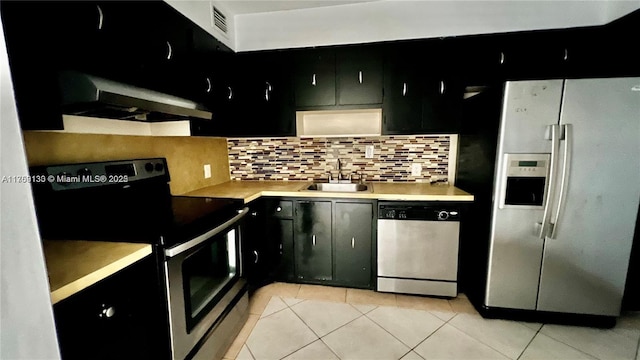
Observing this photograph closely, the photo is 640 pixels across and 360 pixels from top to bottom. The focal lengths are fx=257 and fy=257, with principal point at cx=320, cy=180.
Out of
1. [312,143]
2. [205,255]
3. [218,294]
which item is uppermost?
[312,143]

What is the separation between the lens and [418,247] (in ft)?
6.66

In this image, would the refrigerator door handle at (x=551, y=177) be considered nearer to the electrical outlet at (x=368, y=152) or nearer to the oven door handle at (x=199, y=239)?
the electrical outlet at (x=368, y=152)

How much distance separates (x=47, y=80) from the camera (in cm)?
93

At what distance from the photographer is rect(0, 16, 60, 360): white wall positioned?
1.52ft

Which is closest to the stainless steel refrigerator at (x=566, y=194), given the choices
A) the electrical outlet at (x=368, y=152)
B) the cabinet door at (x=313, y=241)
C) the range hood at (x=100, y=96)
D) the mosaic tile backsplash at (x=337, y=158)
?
the mosaic tile backsplash at (x=337, y=158)

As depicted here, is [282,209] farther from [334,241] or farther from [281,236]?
[334,241]

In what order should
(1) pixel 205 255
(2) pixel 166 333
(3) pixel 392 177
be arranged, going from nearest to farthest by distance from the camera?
(2) pixel 166 333, (1) pixel 205 255, (3) pixel 392 177

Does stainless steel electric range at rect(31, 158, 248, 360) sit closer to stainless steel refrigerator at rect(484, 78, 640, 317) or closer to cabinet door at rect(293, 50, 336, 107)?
cabinet door at rect(293, 50, 336, 107)

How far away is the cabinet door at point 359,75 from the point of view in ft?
7.06

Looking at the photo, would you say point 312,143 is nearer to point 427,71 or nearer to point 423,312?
→ point 427,71

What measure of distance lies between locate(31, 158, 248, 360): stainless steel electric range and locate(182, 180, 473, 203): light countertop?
1.14 feet

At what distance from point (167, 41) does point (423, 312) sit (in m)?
2.53

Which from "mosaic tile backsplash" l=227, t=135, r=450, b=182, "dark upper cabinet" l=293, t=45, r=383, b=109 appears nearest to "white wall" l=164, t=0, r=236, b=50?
"dark upper cabinet" l=293, t=45, r=383, b=109

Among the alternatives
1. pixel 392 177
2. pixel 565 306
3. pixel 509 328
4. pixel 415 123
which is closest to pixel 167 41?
pixel 415 123
